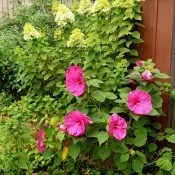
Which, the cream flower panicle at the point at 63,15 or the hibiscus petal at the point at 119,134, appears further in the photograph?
the cream flower panicle at the point at 63,15

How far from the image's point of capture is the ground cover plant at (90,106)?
2404 mm

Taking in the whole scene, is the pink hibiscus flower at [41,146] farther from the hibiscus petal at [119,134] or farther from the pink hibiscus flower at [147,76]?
the pink hibiscus flower at [147,76]

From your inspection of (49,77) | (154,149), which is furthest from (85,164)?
(49,77)

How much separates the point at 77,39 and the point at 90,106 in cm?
50

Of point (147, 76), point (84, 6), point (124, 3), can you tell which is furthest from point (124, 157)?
point (84, 6)

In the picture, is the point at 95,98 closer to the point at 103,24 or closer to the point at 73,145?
the point at 73,145

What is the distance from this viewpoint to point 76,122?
2.34 meters

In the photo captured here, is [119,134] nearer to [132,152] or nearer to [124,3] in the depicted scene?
[132,152]

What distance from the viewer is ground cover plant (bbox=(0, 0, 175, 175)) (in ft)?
7.89

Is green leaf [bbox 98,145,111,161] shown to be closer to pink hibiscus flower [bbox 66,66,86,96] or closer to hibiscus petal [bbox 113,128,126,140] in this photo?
hibiscus petal [bbox 113,128,126,140]

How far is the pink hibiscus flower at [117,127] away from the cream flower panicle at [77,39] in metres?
0.68

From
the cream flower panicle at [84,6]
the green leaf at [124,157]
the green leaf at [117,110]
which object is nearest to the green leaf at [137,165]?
the green leaf at [124,157]

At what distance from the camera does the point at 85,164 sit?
2.96 meters

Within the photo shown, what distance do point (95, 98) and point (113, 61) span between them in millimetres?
604
